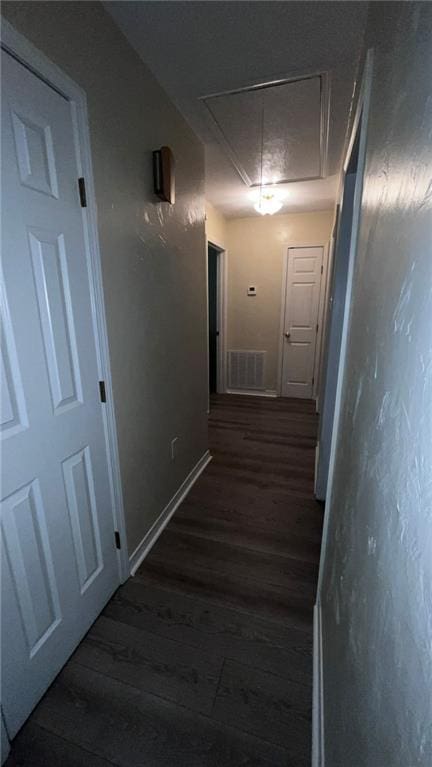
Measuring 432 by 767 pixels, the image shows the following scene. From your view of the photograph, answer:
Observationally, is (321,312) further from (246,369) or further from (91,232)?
(91,232)

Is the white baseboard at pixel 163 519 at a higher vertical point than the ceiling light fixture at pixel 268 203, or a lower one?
lower

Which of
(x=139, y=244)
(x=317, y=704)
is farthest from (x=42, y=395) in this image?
(x=317, y=704)

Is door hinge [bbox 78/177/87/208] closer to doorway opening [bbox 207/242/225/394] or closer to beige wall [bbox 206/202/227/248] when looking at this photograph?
beige wall [bbox 206/202/227/248]

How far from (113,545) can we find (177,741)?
718 millimetres

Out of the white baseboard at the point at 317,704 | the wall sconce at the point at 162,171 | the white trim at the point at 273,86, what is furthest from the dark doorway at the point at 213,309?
the white baseboard at the point at 317,704

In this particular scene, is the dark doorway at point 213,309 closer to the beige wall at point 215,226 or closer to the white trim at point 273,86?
the beige wall at point 215,226

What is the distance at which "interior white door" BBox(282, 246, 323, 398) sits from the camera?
414cm

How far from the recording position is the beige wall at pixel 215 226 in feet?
11.9

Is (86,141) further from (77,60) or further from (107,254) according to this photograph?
(107,254)

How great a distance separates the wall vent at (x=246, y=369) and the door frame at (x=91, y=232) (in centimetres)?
342

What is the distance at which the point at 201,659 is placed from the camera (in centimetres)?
124

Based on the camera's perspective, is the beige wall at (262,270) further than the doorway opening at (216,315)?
No

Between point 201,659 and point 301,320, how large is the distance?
3.89 meters

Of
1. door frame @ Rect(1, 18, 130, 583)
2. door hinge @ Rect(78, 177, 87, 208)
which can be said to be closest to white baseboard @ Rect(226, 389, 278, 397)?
door frame @ Rect(1, 18, 130, 583)
